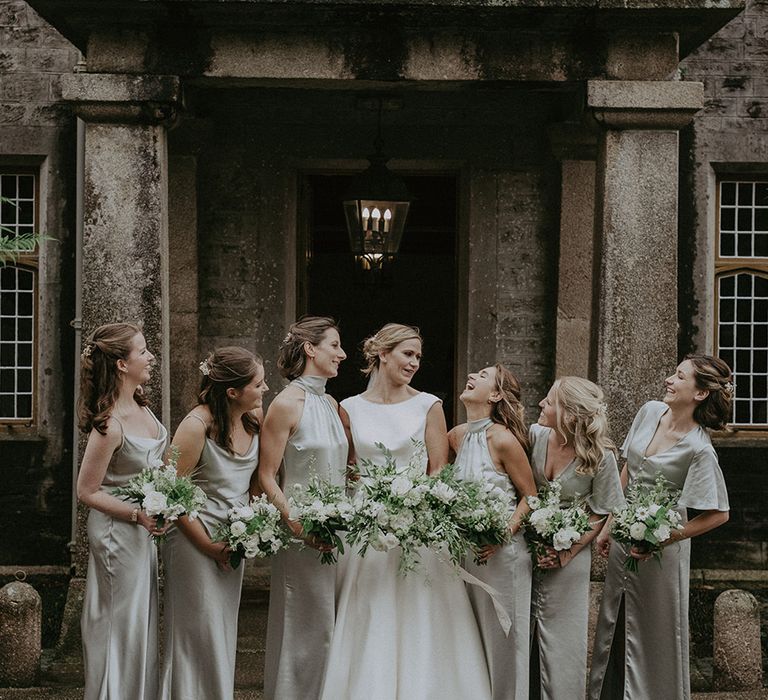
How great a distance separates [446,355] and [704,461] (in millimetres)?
8683

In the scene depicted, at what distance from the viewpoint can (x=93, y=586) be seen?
5785 millimetres

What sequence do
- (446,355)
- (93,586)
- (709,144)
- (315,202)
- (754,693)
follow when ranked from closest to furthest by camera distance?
(93,586), (754,693), (709,144), (315,202), (446,355)

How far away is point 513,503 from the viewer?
613 centimetres

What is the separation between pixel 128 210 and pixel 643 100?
3.47 m

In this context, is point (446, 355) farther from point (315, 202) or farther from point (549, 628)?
point (549, 628)

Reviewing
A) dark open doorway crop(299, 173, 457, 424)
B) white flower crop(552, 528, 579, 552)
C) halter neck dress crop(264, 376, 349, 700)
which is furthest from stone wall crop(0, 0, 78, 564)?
white flower crop(552, 528, 579, 552)

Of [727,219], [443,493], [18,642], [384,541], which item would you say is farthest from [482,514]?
[727,219]

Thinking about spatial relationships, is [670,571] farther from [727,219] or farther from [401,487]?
[727,219]

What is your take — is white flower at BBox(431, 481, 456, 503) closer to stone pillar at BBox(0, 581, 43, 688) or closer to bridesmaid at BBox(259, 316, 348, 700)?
bridesmaid at BBox(259, 316, 348, 700)

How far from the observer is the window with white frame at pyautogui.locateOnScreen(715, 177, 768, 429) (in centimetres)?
1073

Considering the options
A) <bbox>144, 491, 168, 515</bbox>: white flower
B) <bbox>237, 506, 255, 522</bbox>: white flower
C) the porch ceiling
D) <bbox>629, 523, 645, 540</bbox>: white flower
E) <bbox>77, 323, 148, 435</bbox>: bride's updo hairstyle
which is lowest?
<bbox>629, 523, 645, 540</bbox>: white flower

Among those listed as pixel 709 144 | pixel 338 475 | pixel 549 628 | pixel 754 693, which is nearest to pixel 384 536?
pixel 338 475

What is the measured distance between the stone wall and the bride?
4.83 meters

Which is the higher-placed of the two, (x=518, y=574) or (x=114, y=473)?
(x=114, y=473)
